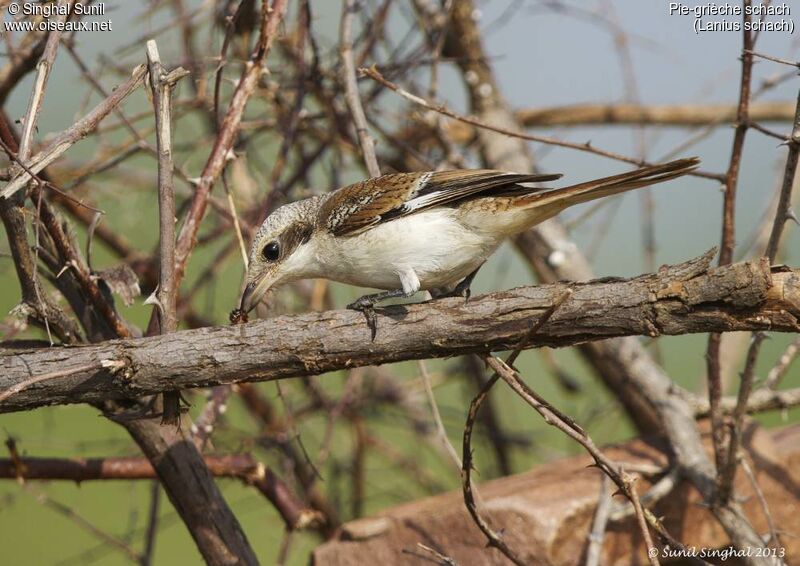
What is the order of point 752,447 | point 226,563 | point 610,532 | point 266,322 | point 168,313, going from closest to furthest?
point 266,322 < point 168,313 < point 226,563 < point 610,532 < point 752,447

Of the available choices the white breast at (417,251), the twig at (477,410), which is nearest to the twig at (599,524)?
the twig at (477,410)

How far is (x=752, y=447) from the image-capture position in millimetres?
4707

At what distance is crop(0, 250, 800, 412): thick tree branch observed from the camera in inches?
109

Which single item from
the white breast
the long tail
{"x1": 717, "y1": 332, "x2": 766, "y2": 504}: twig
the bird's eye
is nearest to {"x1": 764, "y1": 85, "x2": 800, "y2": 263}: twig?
the long tail

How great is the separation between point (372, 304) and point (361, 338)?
0.94 ft

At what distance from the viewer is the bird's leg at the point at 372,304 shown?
2984 mm

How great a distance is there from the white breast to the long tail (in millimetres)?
260

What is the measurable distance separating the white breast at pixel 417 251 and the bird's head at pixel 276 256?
0.79ft

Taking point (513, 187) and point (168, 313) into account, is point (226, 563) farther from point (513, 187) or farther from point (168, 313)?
point (513, 187)

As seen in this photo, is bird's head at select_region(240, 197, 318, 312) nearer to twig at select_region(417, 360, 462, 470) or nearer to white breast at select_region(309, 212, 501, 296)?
white breast at select_region(309, 212, 501, 296)

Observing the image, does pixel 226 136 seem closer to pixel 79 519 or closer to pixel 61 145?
pixel 61 145

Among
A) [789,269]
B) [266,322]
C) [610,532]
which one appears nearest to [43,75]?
→ [266,322]

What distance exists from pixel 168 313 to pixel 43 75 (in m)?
0.94

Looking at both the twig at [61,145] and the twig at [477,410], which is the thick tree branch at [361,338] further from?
the twig at [61,145]
